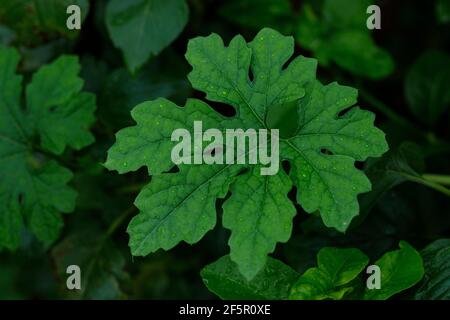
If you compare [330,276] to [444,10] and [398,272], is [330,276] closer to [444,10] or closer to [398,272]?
[398,272]

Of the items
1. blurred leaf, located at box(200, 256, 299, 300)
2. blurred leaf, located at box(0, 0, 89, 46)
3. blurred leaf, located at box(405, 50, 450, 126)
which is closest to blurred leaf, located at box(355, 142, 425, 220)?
blurred leaf, located at box(200, 256, 299, 300)

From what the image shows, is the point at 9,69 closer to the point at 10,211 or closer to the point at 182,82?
the point at 10,211

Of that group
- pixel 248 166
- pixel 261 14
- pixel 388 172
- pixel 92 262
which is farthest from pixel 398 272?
pixel 261 14

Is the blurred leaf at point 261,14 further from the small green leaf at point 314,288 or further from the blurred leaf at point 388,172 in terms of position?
the small green leaf at point 314,288

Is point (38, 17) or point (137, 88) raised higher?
point (38, 17)

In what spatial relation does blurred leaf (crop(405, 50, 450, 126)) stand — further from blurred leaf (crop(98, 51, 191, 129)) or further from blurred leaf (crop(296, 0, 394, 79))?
blurred leaf (crop(98, 51, 191, 129))

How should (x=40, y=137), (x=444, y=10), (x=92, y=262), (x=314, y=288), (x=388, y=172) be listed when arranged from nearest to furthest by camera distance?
(x=314, y=288)
(x=388, y=172)
(x=40, y=137)
(x=92, y=262)
(x=444, y=10)
